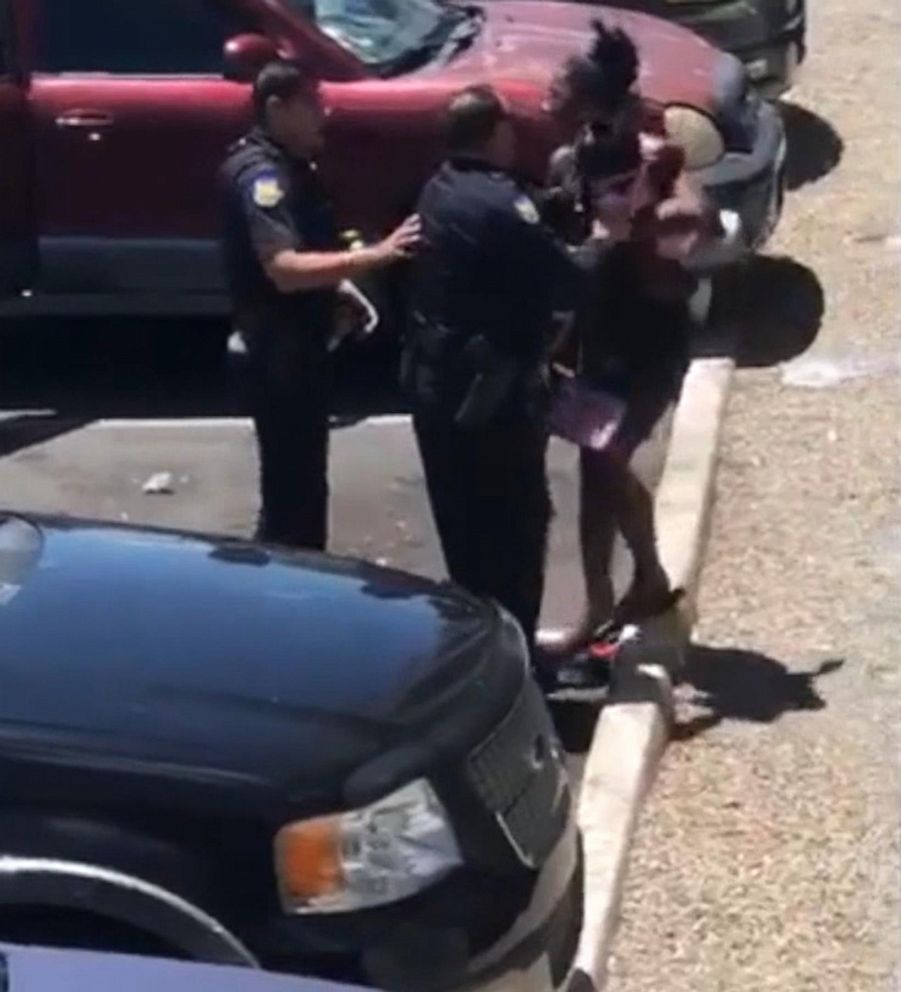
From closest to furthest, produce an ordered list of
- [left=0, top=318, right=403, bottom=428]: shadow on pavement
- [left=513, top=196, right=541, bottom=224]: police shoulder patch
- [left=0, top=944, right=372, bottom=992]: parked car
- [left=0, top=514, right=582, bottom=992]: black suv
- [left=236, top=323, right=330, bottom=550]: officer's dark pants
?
[left=0, top=944, right=372, bottom=992]: parked car → [left=0, top=514, right=582, bottom=992]: black suv → [left=513, top=196, right=541, bottom=224]: police shoulder patch → [left=236, top=323, right=330, bottom=550]: officer's dark pants → [left=0, top=318, right=403, bottom=428]: shadow on pavement

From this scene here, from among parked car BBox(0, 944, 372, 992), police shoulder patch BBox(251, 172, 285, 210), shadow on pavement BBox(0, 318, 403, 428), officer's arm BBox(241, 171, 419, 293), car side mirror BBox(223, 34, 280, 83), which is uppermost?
parked car BBox(0, 944, 372, 992)

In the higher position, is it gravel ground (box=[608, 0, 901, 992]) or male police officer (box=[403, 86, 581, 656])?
male police officer (box=[403, 86, 581, 656])

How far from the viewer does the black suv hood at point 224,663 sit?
203 inches

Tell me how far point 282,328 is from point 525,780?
276 centimetres

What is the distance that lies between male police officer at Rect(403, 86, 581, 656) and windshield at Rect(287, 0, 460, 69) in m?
3.73

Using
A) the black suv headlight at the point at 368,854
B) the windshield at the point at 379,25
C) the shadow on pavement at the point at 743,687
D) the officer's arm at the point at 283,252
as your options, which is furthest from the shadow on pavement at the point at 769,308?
the black suv headlight at the point at 368,854

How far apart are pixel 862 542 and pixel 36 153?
3.49 m

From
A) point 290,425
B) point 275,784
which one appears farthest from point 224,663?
point 290,425

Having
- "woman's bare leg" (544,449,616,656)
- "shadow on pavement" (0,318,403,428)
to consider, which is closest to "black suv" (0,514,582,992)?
"woman's bare leg" (544,449,616,656)

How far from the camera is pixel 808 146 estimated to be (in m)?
14.8

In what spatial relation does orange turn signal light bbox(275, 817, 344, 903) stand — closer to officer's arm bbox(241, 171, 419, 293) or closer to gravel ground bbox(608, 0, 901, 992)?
gravel ground bbox(608, 0, 901, 992)

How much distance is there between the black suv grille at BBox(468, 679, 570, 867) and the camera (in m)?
5.47

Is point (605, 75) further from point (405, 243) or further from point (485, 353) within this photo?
point (485, 353)

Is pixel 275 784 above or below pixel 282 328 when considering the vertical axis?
above
